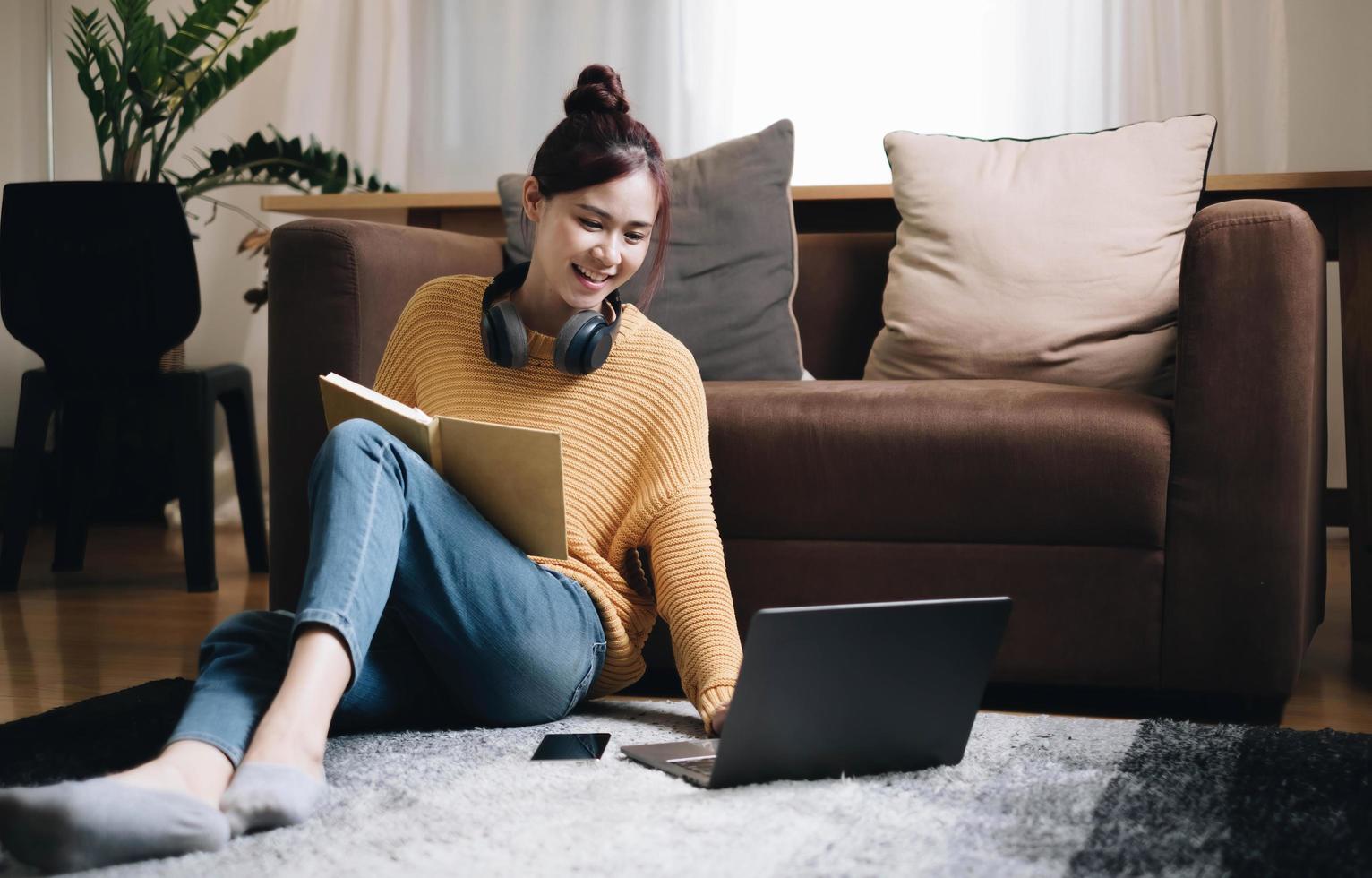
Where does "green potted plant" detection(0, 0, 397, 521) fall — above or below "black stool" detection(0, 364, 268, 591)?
above

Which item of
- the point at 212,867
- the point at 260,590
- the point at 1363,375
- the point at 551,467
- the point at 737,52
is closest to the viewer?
the point at 212,867

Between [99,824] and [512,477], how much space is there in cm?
51

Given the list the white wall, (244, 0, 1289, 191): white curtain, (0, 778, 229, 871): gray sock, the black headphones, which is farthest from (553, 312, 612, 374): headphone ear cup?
the white wall

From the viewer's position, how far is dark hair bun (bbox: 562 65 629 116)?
59.5 inches

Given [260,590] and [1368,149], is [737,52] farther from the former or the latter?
[260,590]

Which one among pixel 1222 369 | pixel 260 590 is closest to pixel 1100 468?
pixel 1222 369

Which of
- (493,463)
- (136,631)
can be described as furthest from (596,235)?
(136,631)

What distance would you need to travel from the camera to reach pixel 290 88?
145 inches

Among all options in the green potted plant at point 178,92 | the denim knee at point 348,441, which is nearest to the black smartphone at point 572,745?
the denim knee at point 348,441

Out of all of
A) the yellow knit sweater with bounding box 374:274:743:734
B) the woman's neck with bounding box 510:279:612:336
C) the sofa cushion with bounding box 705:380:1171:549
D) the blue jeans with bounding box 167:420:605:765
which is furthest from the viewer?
the sofa cushion with bounding box 705:380:1171:549

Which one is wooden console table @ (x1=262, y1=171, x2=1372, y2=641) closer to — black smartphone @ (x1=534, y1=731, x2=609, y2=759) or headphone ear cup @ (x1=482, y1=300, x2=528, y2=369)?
headphone ear cup @ (x1=482, y1=300, x2=528, y2=369)

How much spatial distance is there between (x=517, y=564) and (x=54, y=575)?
184cm

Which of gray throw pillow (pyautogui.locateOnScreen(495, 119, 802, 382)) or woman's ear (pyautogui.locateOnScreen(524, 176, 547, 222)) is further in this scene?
gray throw pillow (pyautogui.locateOnScreen(495, 119, 802, 382))

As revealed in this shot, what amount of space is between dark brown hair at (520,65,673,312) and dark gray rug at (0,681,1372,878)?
609mm
